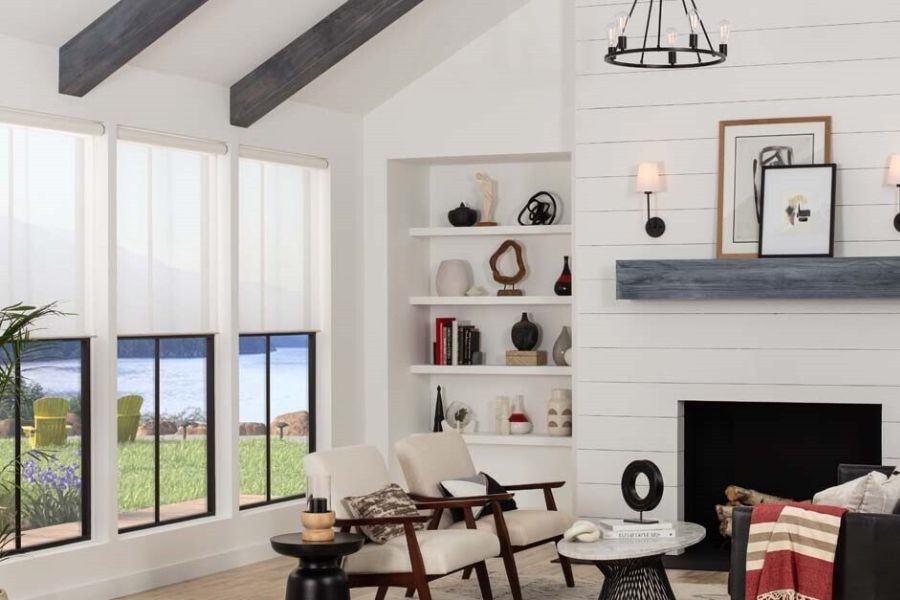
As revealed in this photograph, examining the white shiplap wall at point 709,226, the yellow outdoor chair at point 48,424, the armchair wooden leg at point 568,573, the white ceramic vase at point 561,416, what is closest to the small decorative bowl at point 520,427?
the white ceramic vase at point 561,416

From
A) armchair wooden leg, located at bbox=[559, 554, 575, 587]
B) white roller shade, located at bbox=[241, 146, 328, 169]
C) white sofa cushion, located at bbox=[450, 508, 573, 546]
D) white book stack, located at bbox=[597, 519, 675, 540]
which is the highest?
white roller shade, located at bbox=[241, 146, 328, 169]

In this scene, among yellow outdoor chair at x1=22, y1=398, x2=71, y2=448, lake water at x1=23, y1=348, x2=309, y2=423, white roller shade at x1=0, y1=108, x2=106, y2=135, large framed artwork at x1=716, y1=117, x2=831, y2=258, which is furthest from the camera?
large framed artwork at x1=716, y1=117, x2=831, y2=258

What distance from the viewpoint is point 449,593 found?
Result: 6582 mm

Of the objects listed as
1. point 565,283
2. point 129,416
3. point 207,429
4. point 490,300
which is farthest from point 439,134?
point 129,416

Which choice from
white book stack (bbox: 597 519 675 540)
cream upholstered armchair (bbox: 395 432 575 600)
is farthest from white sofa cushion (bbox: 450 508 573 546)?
white book stack (bbox: 597 519 675 540)

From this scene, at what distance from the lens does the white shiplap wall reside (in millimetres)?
7133

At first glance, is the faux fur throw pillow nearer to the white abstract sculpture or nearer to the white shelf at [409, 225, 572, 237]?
the white shelf at [409, 225, 572, 237]

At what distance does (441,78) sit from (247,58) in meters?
1.57

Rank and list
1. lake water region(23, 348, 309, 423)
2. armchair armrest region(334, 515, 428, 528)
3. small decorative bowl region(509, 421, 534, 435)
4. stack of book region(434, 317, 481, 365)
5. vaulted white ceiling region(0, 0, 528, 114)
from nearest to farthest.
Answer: armchair armrest region(334, 515, 428, 528) < vaulted white ceiling region(0, 0, 528, 114) < lake water region(23, 348, 309, 423) < small decorative bowl region(509, 421, 534, 435) < stack of book region(434, 317, 481, 365)

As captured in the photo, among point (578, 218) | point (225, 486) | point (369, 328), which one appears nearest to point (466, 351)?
point (369, 328)

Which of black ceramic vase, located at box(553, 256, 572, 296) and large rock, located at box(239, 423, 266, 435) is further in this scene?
black ceramic vase, located at box(553, 256, 572, 296)

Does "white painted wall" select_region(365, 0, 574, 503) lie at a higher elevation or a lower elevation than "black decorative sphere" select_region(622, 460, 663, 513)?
higher

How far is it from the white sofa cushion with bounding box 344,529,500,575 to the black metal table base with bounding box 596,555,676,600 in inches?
23.8

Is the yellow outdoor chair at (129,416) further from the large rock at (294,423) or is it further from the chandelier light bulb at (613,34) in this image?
the chandelier light bulb at (613,34)
